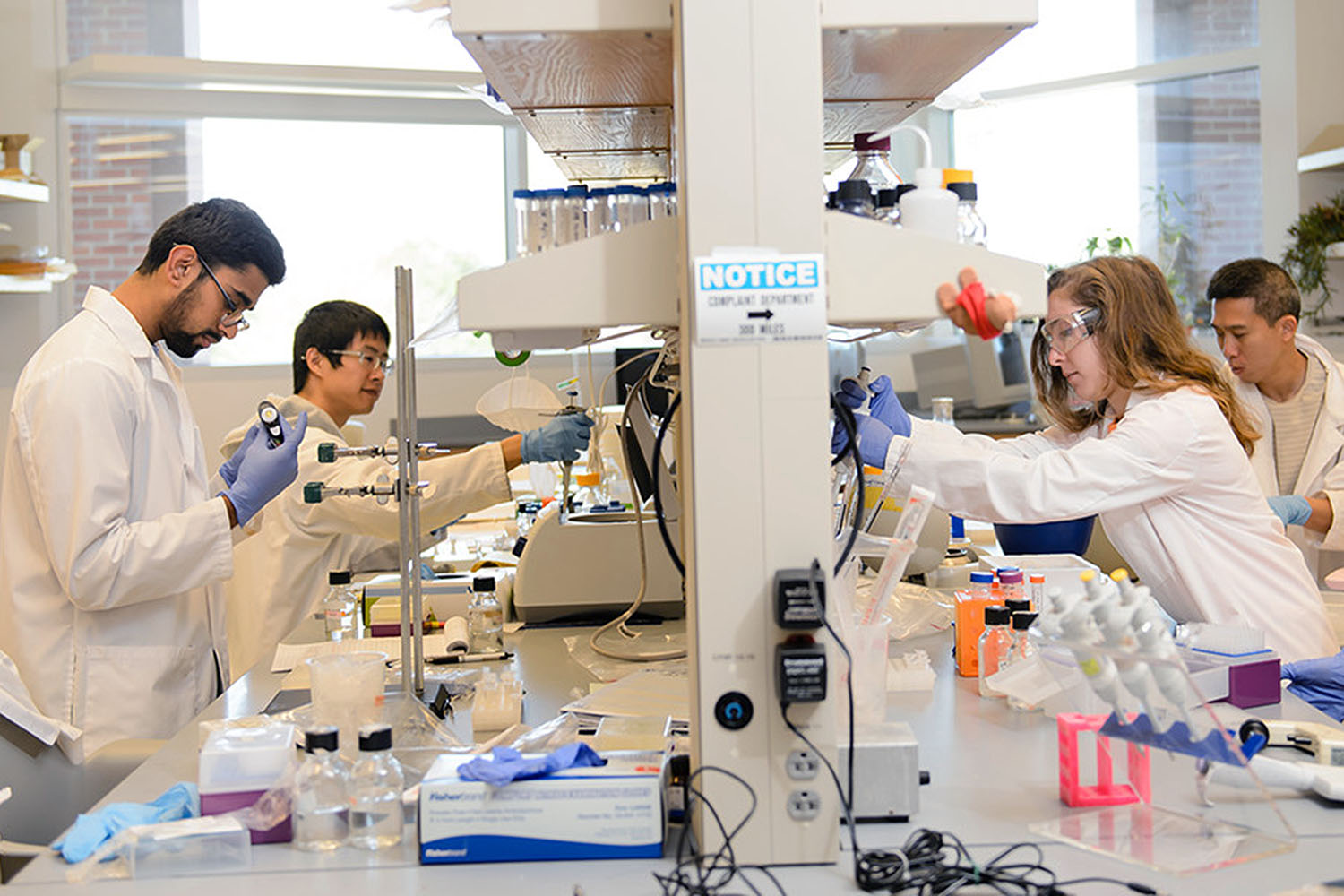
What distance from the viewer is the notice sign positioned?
1.16m

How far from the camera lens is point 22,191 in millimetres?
4844

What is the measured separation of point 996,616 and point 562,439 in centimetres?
96

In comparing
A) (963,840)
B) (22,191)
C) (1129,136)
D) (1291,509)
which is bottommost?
(963,840)

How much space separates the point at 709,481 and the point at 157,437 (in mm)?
1482

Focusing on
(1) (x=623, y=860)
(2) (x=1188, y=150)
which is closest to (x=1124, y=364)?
(1) (x=623, y=860)

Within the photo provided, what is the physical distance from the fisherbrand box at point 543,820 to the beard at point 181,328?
4.69 ft

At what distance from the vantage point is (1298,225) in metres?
5.07

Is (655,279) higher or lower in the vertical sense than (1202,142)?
lower

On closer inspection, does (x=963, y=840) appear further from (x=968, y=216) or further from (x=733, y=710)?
(x=968, y=216)

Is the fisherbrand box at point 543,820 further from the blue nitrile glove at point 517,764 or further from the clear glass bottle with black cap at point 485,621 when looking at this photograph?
the clear glass bottle with black cap at point 485,621

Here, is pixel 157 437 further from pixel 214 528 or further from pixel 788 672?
pixel 788 672

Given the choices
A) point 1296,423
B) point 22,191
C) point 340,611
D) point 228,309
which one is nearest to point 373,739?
Result: point 340,611

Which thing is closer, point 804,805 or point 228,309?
point 804,805

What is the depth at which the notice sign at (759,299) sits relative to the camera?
116 centimetres
